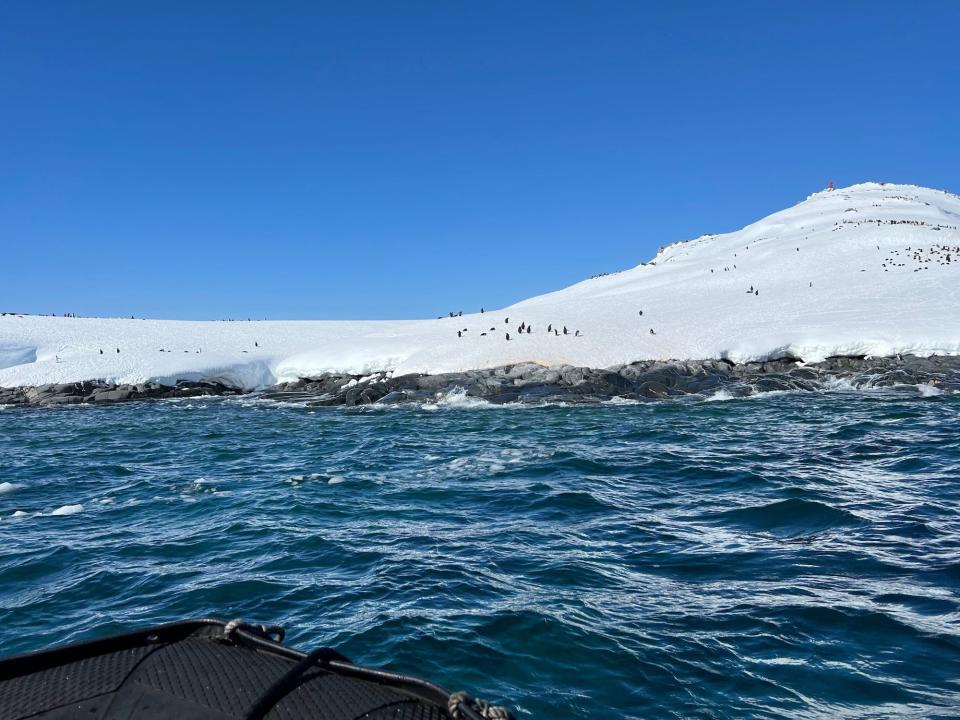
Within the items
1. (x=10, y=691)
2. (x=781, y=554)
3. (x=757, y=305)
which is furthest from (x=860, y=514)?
(x=757, y=305)

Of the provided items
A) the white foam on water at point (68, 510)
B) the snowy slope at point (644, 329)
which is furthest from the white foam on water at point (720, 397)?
the white foam on water at point (68, 510)

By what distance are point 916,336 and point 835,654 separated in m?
27.9

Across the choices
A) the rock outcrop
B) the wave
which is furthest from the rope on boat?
the rock outcrop

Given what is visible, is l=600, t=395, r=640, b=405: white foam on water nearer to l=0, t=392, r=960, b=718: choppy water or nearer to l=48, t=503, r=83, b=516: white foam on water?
l=0, t=392, r=960, b=718: choppy water

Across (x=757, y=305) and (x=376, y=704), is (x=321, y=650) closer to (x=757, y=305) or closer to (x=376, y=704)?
(x=376, y=704)

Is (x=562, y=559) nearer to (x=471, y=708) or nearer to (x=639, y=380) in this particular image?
(x=471, y=708)

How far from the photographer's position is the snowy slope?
3080cm

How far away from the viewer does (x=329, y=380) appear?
33.2 metres

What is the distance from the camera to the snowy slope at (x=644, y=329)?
30797mm

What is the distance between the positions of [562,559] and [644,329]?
2697 cm

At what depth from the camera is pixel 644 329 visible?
34.5m

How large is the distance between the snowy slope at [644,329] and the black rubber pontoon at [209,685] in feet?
87.3

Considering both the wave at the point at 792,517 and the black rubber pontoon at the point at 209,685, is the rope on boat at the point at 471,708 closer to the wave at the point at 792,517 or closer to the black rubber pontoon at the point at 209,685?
the black rubber pontoon at the point at 209,685

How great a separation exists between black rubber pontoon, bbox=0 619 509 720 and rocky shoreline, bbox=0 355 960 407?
22195 mm
